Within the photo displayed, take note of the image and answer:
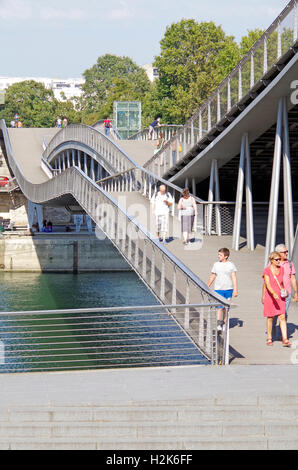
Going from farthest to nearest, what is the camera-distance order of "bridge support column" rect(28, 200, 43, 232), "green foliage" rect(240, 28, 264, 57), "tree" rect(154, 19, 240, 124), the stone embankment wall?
"tree" rect(154, 19, 240, 124)
"green foliage" rect(240, 28, 264, 57)
"bridge support column" rect(28, 200, 43, 232)
the stone embankment wall

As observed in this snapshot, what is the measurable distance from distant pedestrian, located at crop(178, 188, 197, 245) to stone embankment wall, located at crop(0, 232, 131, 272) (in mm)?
29088

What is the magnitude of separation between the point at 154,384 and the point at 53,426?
139 centimetres

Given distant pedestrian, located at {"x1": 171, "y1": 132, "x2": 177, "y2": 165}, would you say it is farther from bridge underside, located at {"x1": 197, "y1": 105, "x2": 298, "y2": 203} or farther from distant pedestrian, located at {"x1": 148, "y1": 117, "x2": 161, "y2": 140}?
distant pedestrian, located at {"x1": 148, "y1": 117, "x2": 161, "y2": 140}

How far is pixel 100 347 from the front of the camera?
9984mm

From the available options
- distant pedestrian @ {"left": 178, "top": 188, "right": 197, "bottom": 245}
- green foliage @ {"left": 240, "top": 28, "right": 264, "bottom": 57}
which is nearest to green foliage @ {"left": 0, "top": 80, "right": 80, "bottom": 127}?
green foliage @ {"left": 240, "top": 28, "right": 264, "bottom": 57}

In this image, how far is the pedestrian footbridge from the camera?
12.3 meters

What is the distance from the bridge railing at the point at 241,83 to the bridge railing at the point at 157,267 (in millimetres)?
3286

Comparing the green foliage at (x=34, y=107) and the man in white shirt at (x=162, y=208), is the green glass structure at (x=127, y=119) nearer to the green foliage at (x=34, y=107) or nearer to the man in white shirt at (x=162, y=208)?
the man in white shirt at (x=162, y=208)

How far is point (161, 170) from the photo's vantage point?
1061 inches

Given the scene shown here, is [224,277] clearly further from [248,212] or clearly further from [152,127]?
[152,127]

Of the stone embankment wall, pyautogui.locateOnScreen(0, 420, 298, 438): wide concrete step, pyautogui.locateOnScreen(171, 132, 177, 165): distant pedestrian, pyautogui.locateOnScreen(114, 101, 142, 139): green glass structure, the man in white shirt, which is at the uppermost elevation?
pyautogui.locateOnScreen(114, 101, 142, 139): green glass structure

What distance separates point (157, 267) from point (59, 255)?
33063 millimetres

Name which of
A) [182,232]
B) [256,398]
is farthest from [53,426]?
[182,232]

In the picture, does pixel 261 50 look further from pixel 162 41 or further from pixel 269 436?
pixel 162 41
